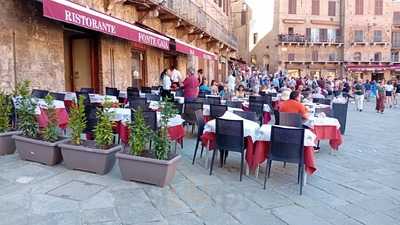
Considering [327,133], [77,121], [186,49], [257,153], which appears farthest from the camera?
[186,49]

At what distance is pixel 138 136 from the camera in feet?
13.8

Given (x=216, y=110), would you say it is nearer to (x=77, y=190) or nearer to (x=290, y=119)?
(x=290, y=119)

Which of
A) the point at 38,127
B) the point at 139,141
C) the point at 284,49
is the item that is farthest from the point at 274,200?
the point at 284,49

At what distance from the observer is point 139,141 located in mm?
4211

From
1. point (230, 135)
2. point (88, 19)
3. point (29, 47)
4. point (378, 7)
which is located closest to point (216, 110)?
point (230, 135)

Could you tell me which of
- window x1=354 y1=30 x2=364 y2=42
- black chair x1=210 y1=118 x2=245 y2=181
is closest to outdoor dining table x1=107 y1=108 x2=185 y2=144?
black chair x1=210 y1=118 x2=245 y2=181

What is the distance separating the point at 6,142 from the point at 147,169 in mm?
2362

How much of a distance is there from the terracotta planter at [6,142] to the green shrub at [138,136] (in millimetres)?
1962

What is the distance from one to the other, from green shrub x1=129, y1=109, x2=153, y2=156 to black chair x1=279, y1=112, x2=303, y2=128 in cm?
232

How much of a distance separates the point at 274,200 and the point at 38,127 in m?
3.18

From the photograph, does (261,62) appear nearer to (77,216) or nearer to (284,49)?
(284,49)

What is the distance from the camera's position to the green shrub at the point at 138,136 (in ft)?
13.8

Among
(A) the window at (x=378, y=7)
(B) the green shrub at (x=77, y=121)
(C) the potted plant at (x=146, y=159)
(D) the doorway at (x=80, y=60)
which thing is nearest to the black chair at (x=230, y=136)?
(C) the potted plant at (x=146, y=159)

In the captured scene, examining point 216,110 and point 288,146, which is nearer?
point 288,146
